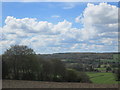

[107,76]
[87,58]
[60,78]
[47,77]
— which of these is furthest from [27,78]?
[107,76]

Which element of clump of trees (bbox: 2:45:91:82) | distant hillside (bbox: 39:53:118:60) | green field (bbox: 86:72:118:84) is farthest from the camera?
clump of trees (bbox: 2:45:91:82)

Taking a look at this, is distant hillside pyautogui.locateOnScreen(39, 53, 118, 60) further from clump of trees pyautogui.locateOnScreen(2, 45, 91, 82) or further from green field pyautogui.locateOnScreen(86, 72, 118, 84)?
green field pyautogui.locateOnScreen(86, 72, 118, 84)

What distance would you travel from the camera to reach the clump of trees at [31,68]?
22.4 feet

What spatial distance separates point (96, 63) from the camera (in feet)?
22.6

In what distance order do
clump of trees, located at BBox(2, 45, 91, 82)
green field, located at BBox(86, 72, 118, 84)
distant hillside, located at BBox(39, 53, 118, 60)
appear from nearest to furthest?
1. green field, located at BBox(86, 72, 118, 84)
2. distant hillside, located at BBox(39, 53, 118, 60)
3. clump of trees, located at BBox(2, 45, 91, 82)

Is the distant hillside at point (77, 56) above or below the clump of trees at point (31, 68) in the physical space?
above

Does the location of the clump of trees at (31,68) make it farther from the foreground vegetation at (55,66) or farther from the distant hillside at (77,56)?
the distant hillside at (77,56)

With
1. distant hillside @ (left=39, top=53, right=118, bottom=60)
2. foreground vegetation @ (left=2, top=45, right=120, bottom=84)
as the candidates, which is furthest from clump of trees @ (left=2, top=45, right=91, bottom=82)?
distant hillside @ (left=39, top=53, right=118, bottom=60)

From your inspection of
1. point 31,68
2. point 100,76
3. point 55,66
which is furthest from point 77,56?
point 31,68

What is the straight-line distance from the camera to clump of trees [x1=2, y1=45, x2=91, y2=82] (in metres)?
6.83

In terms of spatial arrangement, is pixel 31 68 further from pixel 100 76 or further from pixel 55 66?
pixel 100 76

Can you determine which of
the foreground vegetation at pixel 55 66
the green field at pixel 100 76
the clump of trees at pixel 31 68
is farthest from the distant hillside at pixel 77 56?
the green field at pixel 100 76

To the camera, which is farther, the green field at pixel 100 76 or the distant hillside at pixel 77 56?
the distant hillside at pixel 77 56

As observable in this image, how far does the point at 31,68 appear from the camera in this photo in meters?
7.08
